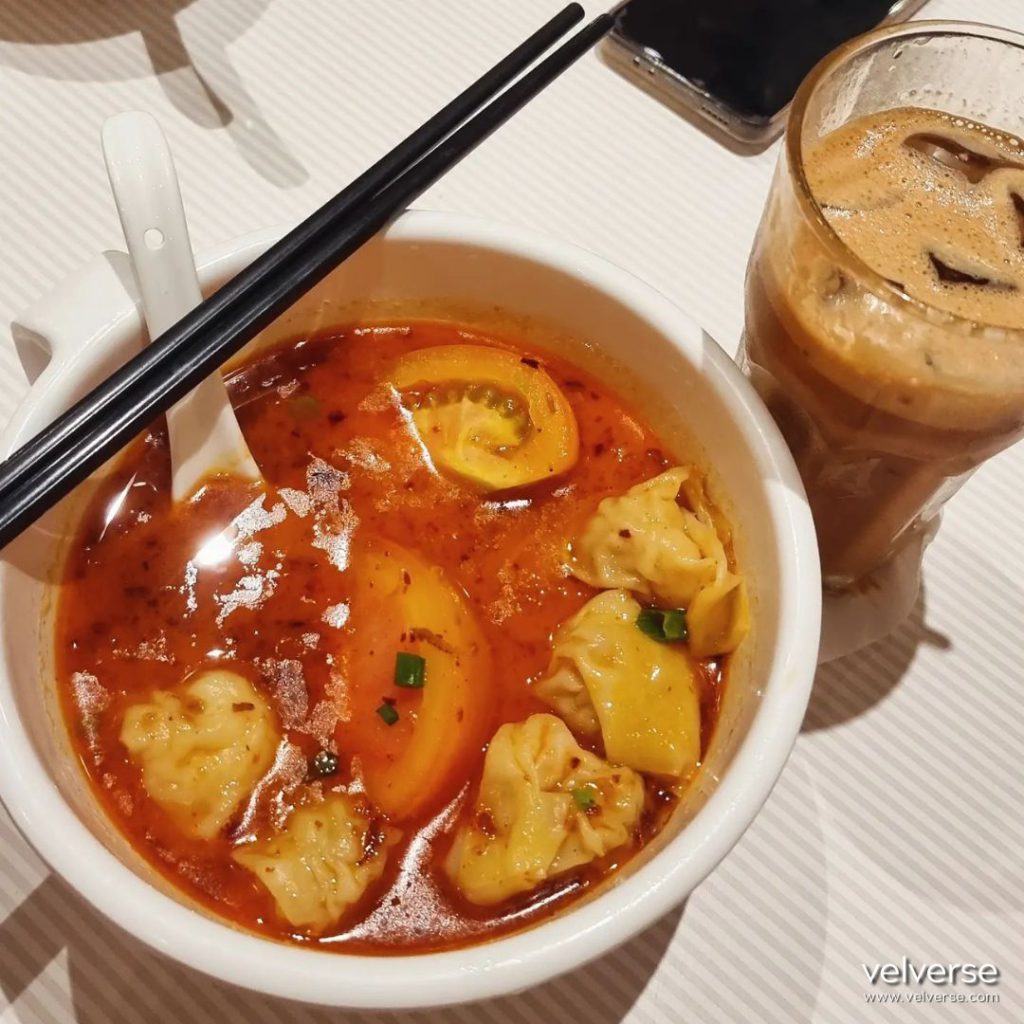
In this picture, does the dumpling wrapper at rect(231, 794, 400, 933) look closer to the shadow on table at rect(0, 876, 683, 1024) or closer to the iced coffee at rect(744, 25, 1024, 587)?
the shadow on table at rect(0, 876, 683, 1024)

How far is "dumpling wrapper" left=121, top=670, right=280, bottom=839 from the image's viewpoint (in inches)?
42.4

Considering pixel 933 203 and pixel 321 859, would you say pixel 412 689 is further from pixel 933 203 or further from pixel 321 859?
pixel 933 203

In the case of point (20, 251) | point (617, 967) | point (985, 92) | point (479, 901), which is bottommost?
point (617, 967)

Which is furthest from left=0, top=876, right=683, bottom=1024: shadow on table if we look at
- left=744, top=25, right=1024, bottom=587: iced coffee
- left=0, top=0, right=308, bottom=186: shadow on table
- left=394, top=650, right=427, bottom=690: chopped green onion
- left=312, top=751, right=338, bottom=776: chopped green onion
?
left=0, top=0, right=308, bottom=186: shadow on table

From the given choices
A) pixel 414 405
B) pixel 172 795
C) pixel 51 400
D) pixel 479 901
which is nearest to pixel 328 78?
pixel 414 405

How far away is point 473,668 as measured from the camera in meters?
1.17

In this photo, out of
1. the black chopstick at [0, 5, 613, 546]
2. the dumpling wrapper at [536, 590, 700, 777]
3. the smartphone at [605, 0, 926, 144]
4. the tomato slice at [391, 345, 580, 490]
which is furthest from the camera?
the smartphone at [605, 0, 926, 144]

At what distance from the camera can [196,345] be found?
3.48 ft

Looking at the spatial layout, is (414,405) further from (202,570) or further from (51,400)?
(51,400)

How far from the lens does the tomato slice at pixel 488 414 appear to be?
4.24 feet

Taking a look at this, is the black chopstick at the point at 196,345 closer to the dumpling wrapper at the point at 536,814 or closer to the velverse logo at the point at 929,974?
the dumpling wrapper at the point at 536,814

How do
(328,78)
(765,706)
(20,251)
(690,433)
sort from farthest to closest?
(328,78)
(20,251)
(690,433)
(765,706)

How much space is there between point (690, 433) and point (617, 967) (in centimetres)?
64

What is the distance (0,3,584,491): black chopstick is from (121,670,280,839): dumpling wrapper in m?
0.30
